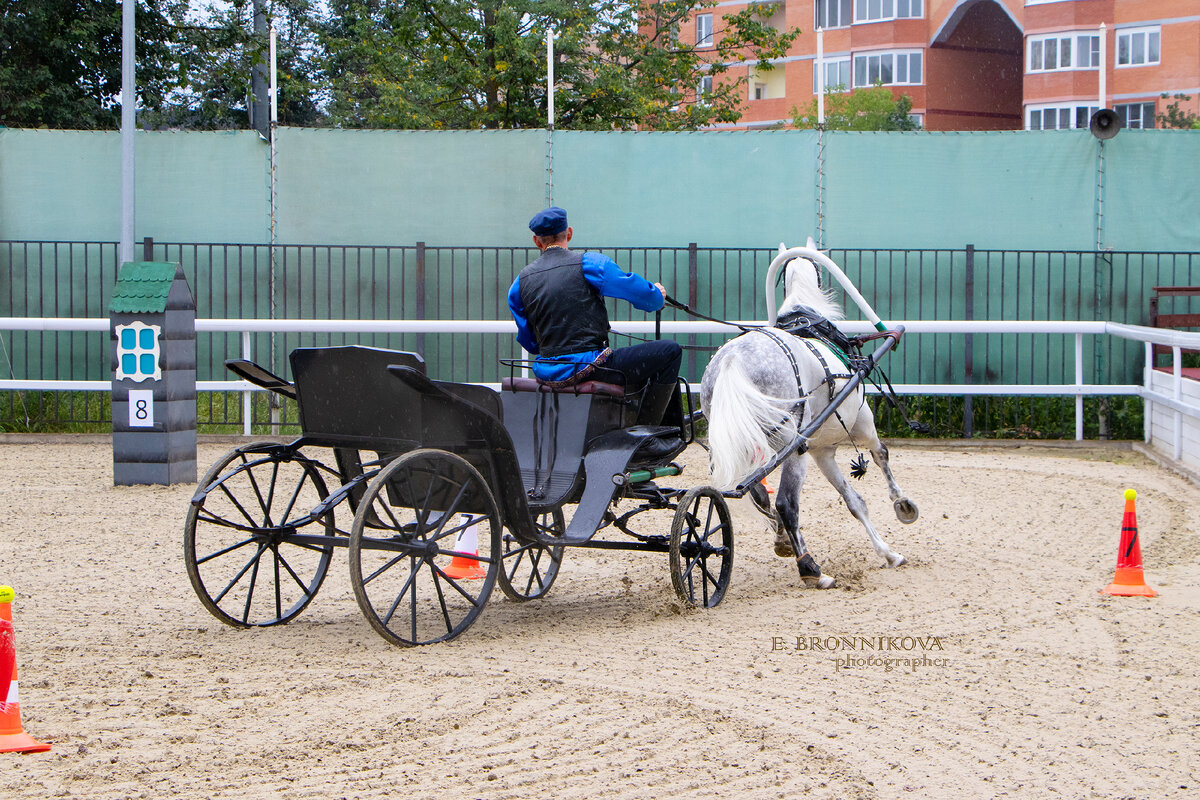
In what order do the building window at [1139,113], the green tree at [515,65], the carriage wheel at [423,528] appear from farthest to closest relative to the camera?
the building window at [1139,113], the green tree at [515,65], the carriage wheel at [423,528]

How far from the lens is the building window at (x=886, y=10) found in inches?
2060

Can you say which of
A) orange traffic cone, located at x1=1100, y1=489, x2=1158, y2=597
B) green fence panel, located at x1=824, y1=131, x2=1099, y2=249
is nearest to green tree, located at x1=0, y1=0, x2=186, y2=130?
green fence panel, located at x1=824, y1=131, x2=1099, y2=249

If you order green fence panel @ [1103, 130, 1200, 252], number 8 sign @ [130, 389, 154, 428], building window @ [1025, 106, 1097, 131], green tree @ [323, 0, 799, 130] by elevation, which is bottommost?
number 8 sign @ [130, 389, 154, 428]

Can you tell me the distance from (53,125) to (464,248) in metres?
10.1

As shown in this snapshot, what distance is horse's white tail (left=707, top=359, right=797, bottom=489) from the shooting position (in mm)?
6848

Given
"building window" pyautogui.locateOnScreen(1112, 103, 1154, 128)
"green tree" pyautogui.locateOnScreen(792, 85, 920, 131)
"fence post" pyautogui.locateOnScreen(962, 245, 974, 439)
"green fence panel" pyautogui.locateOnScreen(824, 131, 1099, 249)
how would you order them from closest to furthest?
"fence post" pyautogui.locateOnScreen(962, 245, 974, 439) → "green fence panel" pyautogui.locateOnScreen(824, 131, 1099, 249) → "green tree" pyautogui.locateOnScreen(792, 85, 920, 131) → "building window" pyautogui.locateOnScreen(1112, 103, 1154, 128)

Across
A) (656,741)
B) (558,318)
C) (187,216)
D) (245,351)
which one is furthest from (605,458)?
(187,216)

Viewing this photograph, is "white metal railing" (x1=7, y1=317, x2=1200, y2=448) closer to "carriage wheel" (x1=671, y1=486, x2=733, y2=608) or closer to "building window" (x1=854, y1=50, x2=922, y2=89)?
"carriage wheel" (x1=671, y1=486, x2=733, y2=608)

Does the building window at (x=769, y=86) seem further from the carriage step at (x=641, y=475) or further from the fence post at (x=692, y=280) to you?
the carriage step at (x=641, y=475)

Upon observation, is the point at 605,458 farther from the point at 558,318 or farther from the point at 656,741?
the point at 656,741

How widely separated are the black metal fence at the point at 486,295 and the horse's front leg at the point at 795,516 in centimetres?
685

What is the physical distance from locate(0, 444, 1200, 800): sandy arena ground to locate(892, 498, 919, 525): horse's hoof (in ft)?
0.98

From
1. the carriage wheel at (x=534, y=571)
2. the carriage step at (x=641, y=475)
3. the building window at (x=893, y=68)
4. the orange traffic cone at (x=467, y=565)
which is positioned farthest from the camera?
the building window at (x=893, y=68)

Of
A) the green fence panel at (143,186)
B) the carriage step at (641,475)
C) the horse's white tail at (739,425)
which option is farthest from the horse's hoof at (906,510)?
the green fence panel at (143,186)
